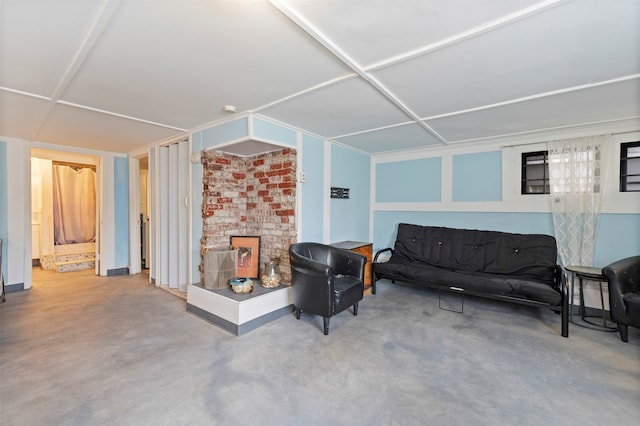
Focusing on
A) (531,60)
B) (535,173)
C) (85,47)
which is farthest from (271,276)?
(535,173)

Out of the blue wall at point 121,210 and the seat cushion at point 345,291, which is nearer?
the seat cushion at point 345,291

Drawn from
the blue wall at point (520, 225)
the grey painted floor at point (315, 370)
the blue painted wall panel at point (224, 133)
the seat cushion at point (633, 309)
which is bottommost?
the grey painted floor at point (315, 370)

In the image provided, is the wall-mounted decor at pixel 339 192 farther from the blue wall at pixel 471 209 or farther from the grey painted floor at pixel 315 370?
the grey painted floor at pixel 315 370

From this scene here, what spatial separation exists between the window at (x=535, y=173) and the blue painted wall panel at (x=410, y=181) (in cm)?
109

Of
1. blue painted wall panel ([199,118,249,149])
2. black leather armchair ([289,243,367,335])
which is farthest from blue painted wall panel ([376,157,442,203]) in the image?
blue painted wall panel ([199,118,249,149])

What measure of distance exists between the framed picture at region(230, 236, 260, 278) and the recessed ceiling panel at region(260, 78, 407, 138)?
1.60 m

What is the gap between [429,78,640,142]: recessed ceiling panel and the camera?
2.40 m

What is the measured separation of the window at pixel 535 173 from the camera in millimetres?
3688

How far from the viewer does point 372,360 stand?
2.27m

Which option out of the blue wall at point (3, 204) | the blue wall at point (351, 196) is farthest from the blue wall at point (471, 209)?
the blue wall at point (3, 204)

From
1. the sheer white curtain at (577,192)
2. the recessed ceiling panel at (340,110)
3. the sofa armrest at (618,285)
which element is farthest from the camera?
the sheer white curtain at (577,192)

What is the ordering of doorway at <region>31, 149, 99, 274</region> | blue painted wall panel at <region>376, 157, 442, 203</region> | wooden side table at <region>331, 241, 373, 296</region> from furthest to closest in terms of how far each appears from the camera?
A: doorway at <region>31, 149, 99, 274</region> < blue painted wall panel at <region>376, 157, 442, 203</region> < wooden side table at <region>331, 241, 373, 296</region>

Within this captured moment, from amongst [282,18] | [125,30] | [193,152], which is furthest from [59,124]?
[282,18]

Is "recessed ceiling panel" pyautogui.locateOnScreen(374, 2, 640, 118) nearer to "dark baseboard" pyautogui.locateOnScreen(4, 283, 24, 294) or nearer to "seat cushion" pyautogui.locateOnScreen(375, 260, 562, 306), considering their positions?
"seat cushion" pyautogui.locateOnScreen(375, 260, 562, 306)
